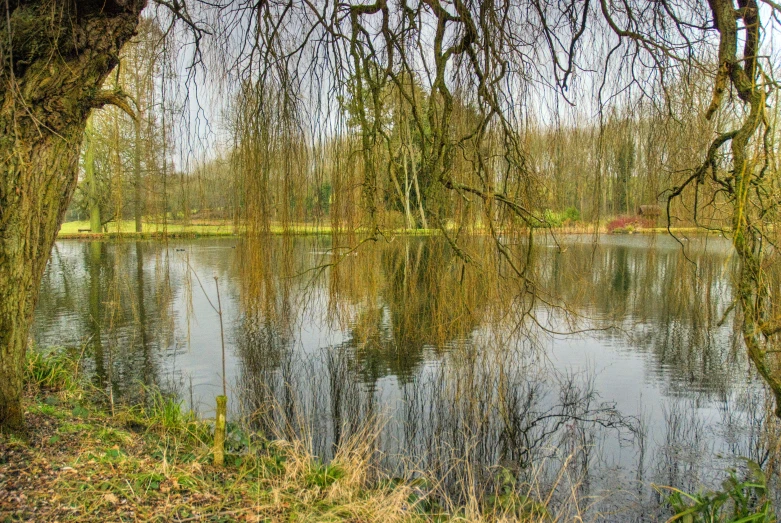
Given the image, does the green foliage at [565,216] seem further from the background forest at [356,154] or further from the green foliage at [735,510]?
the green foliage at [735,510]

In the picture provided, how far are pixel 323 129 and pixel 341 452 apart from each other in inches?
74.7

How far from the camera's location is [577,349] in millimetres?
6113

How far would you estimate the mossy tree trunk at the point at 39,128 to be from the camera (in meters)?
2.31

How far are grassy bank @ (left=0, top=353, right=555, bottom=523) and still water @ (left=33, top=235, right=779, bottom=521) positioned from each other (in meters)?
0.34

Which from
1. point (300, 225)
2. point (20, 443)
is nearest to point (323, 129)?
point (300, 225)

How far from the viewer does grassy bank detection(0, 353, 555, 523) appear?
2.12 metres

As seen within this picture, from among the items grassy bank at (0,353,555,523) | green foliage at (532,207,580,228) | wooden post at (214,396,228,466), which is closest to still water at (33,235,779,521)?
green foliage at (532,207,580,228)

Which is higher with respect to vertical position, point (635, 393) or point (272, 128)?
point (272, 128)

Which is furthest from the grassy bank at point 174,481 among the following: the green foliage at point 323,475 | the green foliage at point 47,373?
the green foliage at point 47,373

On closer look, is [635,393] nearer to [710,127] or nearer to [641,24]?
[710,127]

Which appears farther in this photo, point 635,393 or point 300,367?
point 300,367

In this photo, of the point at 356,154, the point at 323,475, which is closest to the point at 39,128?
the point at 356,154

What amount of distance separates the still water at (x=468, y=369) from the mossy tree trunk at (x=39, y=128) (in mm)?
960

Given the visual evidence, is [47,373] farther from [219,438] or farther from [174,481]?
[174,481]
